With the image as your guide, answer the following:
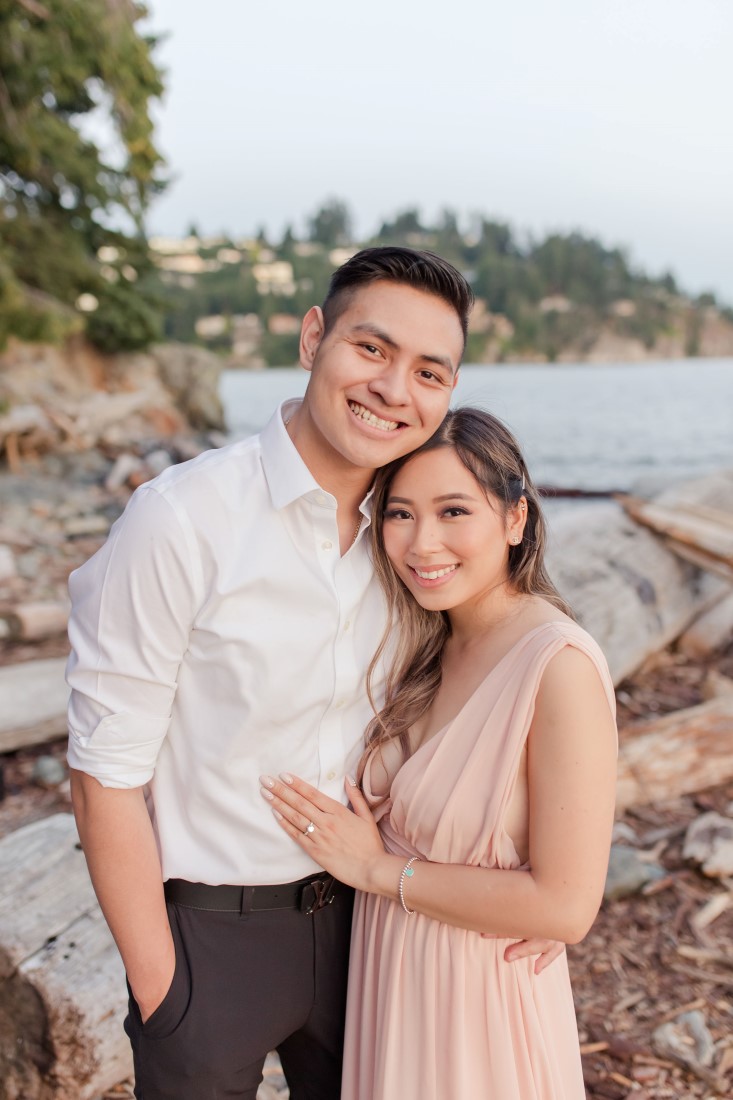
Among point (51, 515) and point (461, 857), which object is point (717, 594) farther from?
point (51, 515)

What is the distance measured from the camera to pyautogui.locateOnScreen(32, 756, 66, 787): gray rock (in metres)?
5.07

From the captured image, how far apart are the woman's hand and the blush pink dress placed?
89 millimetres

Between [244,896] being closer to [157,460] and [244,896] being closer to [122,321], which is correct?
[157,460]

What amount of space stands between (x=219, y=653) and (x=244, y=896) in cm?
60

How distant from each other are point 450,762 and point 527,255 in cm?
10450

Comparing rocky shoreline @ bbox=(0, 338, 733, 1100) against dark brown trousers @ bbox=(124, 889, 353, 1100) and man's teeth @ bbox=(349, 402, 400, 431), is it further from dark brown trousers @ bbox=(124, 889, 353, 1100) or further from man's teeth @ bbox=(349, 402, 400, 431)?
man's teeth @ bbox=(349, 402, 400, 431)

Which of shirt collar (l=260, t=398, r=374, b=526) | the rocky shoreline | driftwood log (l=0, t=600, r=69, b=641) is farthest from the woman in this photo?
driftwood log (l=0, t=600, r=69, b=641)

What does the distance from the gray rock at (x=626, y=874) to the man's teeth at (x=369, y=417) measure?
2.94 metres

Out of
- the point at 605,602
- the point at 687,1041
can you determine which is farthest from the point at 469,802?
the point at 605,602

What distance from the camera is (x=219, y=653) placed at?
6.72ft

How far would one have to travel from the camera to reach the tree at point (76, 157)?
10.9m

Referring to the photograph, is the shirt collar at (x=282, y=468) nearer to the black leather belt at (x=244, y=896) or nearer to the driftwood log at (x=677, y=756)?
the black leather belt at (x=244, y=896)

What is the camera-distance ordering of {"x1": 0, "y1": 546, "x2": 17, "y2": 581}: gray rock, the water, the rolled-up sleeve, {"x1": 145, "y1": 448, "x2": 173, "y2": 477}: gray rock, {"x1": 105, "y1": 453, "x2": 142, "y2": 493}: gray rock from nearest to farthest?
the rolled-up sleeve
{"x1": 0, "y1": 546, "x2": 17, "y2": 581}: gray rock
{"x1": 105, "y1": 453, "x2": 142, "y2": 493}: gray rock
{"x1": 145, "y1": 448, "x2": 173, "y2": 477}: gray rock
the water

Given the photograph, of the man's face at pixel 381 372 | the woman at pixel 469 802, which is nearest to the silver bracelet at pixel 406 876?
the woman at pixel 469 802
